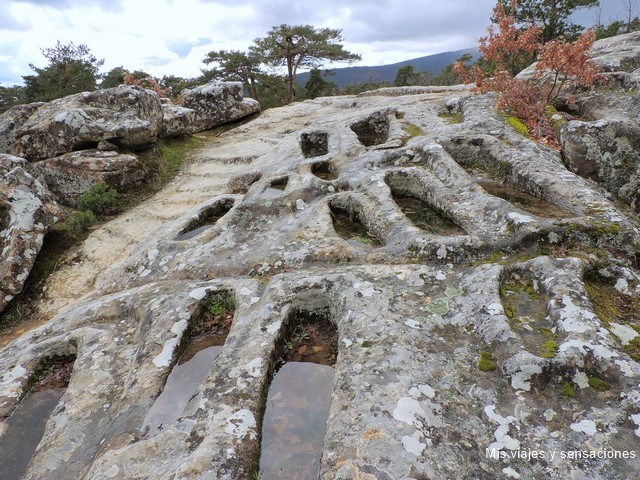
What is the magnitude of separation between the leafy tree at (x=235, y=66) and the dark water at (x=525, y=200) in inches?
1493

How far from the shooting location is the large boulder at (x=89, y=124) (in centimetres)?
1530

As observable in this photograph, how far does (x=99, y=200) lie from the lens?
1389 centimetres

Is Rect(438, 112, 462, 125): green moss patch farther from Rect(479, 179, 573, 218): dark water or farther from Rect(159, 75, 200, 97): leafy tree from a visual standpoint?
Rect(159, 75, 200, 97): leafy tree

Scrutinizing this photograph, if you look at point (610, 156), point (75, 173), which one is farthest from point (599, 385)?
point (75, 173)

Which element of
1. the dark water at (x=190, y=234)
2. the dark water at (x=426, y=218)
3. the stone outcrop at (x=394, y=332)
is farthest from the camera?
the dark water at (x=190, y=234)

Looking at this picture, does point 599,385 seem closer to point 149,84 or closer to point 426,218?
point 426,218

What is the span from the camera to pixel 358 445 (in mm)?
3539

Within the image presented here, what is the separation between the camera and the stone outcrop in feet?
11.8

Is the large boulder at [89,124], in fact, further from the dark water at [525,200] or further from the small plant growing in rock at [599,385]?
the small plant growing in rock at [599,385]

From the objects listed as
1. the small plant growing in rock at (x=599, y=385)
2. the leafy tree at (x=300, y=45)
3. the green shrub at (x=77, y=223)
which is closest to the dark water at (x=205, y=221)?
the green shrub at (x=77, y=223)

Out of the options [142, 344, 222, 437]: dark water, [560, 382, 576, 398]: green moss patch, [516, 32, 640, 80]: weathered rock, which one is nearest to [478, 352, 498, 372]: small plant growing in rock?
[560, 382, 576, 398]: green moss patch

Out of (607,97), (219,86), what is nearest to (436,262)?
(607,97)

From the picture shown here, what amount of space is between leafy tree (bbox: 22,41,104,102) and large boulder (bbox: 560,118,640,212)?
51427mm

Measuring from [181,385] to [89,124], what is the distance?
48.0ft
